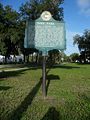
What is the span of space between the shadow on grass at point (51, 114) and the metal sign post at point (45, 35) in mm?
3973

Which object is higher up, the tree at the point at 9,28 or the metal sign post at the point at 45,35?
the tree at the point at 9,28

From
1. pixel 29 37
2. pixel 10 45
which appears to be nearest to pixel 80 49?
pixel 10 45

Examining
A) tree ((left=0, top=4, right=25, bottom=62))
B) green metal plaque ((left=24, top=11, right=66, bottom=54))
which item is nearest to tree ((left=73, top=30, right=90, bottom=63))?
tree ((left=0, top=4, right=25, bottom=62))

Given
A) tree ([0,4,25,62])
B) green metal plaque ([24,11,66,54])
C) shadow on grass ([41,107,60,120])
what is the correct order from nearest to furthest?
1. shadow on grass ([41,107,60,120])
2. green metal plaque ([24,11,66,54])
3. tree ([0,4,25,62])

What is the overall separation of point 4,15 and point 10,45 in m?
4.91

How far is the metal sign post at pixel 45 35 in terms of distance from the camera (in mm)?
13477

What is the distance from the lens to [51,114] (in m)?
9.00

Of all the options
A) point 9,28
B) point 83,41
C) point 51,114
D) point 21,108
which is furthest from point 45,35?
point 83,41

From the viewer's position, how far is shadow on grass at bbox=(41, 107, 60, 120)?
27.9ft

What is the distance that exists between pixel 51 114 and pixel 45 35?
520 cm

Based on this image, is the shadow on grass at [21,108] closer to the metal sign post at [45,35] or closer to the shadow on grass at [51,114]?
the shadow on grass at [51,114]

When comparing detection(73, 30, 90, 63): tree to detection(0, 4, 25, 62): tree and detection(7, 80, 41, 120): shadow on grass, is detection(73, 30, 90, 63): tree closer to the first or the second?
detection(0, 4, 25, 62): tree

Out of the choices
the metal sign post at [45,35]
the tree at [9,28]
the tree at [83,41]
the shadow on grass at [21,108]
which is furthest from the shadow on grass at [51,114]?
the tree at [83,41]

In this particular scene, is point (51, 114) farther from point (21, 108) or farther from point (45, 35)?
point (45, 35)
